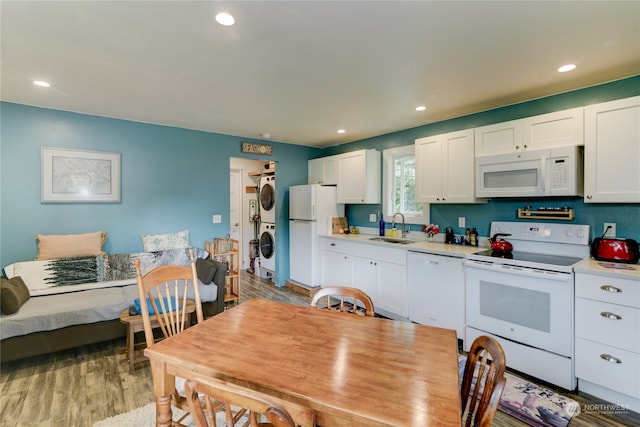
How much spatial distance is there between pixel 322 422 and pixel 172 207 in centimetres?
364

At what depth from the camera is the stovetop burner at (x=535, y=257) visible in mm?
2387

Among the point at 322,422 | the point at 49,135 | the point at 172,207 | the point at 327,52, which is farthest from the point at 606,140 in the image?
the point at 49,135

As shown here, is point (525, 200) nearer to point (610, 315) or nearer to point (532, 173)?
point (532, 173)

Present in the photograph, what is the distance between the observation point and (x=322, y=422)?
999 millimetres

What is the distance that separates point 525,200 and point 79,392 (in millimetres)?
4178

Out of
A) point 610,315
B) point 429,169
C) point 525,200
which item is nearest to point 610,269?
point 610,315

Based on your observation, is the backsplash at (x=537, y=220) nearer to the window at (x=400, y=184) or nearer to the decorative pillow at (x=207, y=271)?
the window at (x=400, y=184)

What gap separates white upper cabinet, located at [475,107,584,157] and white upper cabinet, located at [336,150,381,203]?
151cm

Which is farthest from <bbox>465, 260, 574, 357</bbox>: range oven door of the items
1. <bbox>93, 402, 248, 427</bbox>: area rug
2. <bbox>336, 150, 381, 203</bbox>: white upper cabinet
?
<bbox>93, 402, 248, 427</bbox>: area rug

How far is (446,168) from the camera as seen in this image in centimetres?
333

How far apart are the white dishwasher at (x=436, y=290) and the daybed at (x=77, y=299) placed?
213 centimetres

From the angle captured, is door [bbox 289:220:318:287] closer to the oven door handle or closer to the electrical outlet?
the oven door handle

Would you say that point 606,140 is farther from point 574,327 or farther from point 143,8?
point 143,8

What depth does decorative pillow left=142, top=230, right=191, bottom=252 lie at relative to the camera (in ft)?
12.0
